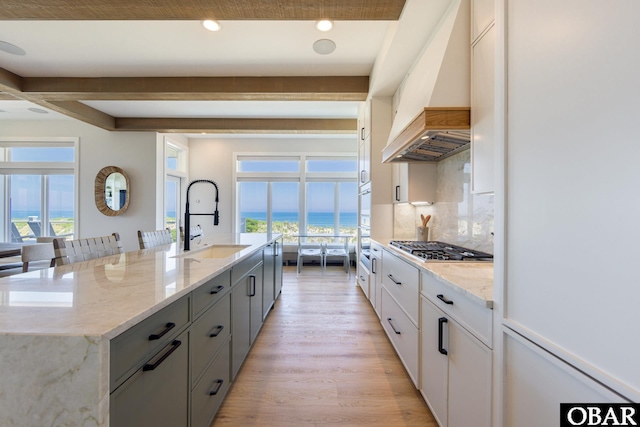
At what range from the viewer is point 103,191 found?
4.91 m

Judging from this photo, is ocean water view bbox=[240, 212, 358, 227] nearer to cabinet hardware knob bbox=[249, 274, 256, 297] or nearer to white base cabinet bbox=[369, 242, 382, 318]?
white base cabinet bbox=[369, 242, 382, 318]

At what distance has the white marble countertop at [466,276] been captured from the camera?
101cm

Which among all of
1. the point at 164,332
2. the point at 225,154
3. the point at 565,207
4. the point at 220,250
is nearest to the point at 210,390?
the point at 164,332

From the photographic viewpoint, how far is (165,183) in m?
5.25

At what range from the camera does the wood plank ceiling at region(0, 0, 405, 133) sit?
75.8 inches

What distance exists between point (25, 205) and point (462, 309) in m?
7.53

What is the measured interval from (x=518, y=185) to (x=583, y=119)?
0.25 m

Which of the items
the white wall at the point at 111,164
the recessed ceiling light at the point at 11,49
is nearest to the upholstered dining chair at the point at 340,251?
the white wall at the point at 111,164

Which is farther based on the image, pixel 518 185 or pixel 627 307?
pixel 518 185

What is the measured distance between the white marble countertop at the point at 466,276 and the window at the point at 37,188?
6.37 metres

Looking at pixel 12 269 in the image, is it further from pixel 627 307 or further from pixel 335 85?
pixel 627 307

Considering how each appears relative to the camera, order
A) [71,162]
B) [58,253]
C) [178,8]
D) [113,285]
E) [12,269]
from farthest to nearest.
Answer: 1. [71,162]
2. [12,269]
3. [178,8]
4. [58,253]
5. [113,285]

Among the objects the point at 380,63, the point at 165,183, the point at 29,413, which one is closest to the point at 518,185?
the point at 29,413

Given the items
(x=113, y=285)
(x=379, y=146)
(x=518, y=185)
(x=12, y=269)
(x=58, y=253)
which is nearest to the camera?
(x=518, y=185)
